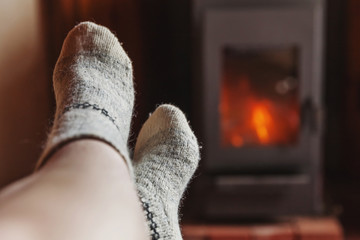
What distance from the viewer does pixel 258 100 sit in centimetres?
185

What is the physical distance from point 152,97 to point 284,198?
1.95 feet

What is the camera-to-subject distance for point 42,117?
1.75 meters

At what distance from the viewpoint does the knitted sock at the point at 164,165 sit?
2.59 ft

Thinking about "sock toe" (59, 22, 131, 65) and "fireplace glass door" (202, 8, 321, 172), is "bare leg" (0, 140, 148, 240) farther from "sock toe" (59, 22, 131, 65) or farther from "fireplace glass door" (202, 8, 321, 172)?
"fireplace glass door" (202, 8, 321, 172)

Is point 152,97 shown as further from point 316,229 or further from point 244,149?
point 316,229

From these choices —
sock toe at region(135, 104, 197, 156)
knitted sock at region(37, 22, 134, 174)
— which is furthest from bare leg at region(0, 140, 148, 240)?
sock toe at region(135, 104, 197, 156)

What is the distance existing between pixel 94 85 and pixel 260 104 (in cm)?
100

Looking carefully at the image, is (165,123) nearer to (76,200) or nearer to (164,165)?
(164,165)

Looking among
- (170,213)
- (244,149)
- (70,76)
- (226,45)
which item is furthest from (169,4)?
(170,213)

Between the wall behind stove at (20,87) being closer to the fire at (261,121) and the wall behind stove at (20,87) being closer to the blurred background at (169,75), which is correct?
the blurred background at (169,75)

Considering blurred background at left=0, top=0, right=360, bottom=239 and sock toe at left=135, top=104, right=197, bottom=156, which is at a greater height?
sock toe at left=135, top=104, right=197, bottom=156

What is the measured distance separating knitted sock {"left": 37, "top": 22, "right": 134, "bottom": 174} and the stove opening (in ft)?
2.82

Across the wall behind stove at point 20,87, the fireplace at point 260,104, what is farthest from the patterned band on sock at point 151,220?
the fireplace at point 260,104

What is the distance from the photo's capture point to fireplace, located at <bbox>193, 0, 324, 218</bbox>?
1772mm
